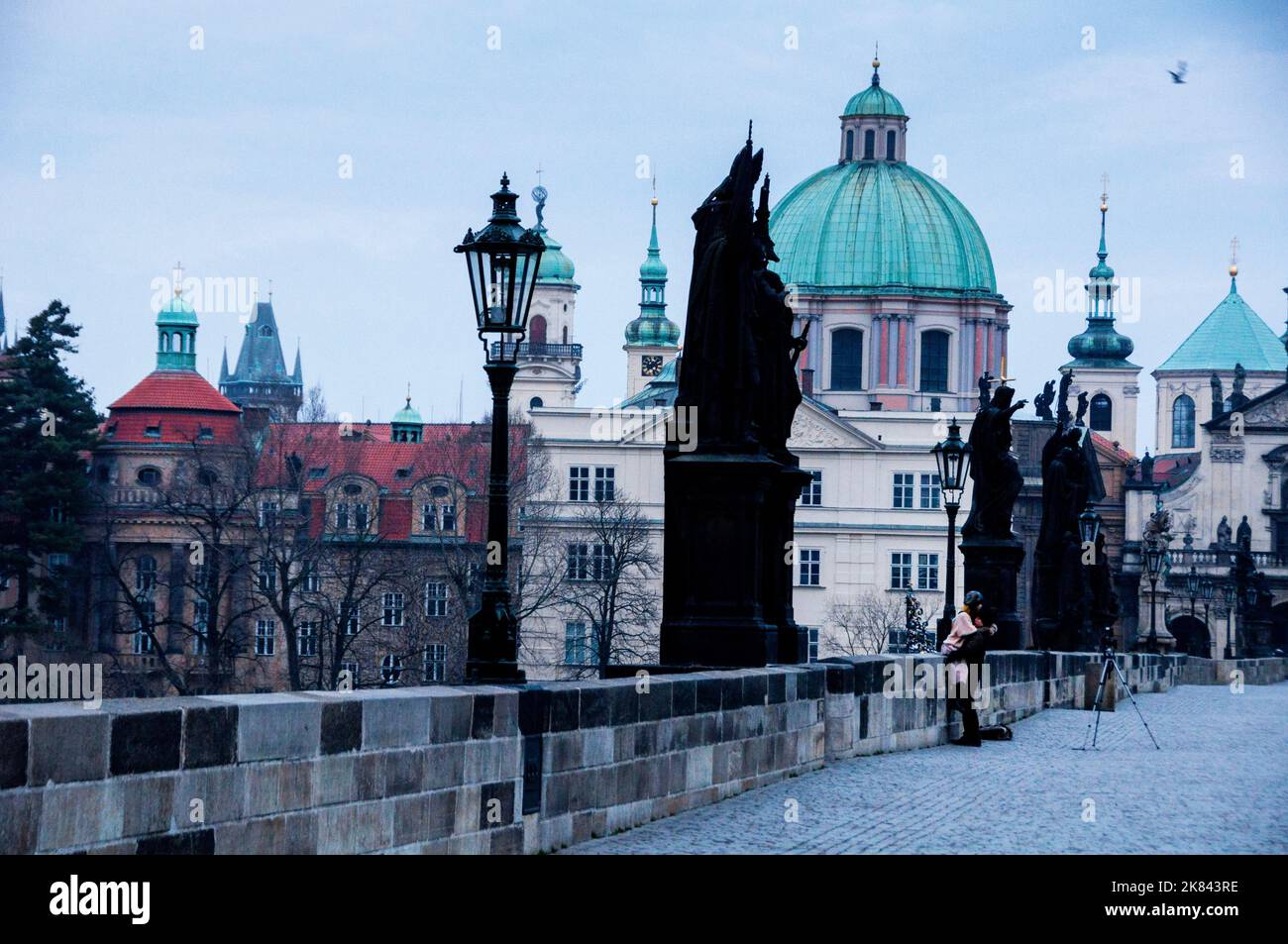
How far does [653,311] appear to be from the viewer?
158 metres

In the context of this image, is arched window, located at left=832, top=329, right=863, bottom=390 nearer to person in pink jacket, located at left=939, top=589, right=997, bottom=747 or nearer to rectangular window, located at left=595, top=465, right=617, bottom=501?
rectangular window, located at left=595, top=465, right=617, bottom=501

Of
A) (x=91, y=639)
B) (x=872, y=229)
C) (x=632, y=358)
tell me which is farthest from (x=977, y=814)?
(x=632, y=358)

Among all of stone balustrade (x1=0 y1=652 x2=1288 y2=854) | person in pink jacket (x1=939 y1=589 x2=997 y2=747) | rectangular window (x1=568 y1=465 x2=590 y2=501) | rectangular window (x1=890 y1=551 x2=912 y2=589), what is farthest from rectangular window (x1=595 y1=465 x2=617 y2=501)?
stone balustrade (x1=0 y1=652 x2=1288 y2=854)

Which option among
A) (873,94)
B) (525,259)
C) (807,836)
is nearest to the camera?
(807,836)

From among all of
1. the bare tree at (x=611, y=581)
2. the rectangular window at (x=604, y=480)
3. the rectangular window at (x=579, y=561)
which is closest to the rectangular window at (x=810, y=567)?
the bare tree at (x=611, y=581)

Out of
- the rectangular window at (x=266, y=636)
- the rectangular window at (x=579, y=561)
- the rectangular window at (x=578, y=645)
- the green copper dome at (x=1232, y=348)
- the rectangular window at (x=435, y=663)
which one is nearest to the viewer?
the rectangular window at (x=435, y=663)

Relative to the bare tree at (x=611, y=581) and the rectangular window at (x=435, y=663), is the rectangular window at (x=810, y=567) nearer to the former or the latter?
the bare tree at (x=611, y=581)

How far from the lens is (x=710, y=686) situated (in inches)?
600

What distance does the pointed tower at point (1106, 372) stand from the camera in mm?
153750

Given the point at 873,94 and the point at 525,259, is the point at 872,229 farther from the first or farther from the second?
the point at 525,259

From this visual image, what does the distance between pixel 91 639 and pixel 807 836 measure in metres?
73.9

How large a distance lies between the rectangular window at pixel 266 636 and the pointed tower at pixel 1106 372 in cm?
7554

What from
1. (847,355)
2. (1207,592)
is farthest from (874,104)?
(1207,592)

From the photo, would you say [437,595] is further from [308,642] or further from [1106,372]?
[1106,372]
